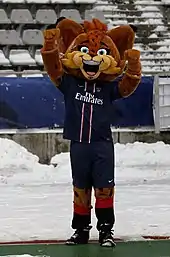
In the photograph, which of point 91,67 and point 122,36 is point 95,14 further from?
point 91,67

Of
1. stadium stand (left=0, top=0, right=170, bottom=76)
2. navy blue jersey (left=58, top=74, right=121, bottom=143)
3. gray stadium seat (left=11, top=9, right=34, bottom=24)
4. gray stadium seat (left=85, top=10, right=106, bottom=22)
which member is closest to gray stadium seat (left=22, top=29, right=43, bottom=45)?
stadium stand (left=0, top=0, right=170, bottom=76)

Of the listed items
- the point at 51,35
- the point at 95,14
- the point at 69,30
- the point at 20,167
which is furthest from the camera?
the point at 95,14

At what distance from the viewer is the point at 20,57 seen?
15938mm

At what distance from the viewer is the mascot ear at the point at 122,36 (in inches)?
221

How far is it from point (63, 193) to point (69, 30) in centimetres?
301

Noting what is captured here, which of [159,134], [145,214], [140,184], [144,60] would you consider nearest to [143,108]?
[159,134]

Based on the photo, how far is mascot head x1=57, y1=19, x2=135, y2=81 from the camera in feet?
17.6

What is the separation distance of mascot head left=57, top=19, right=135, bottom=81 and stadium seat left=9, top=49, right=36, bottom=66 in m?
10.1

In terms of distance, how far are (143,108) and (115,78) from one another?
192 inches

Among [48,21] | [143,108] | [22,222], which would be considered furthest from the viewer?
[48,21]

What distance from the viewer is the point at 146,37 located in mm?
17516

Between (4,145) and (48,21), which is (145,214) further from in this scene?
(48,21)

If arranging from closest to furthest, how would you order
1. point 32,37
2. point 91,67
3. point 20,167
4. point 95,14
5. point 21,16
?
point 91,67 < point 20,167 < point 32,37 < point 21,16 < point 95,14

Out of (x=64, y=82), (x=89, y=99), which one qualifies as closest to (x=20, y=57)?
(x=64, y=82)
